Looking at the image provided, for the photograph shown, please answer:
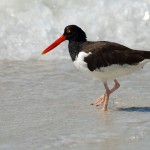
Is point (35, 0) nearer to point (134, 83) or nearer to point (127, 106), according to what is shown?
point (134, 83)

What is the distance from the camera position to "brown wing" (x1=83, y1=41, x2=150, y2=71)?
693cm

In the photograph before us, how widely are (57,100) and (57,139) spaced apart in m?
1.59

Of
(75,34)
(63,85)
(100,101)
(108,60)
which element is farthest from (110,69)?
(63,85)

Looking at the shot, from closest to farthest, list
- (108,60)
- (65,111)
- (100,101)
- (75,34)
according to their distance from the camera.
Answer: (65,111), (108,60), (100,101), (75,34)

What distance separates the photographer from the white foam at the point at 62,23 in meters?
10.1

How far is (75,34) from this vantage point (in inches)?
297

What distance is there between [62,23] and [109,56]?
4.07 m

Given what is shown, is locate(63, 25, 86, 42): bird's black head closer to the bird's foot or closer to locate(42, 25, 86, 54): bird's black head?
locate(42, 25, 86, 54): bird's black head

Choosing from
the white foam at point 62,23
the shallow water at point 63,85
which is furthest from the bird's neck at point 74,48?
the white foam at point 62,23

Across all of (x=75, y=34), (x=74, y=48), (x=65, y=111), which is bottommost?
(x=65, y=111)

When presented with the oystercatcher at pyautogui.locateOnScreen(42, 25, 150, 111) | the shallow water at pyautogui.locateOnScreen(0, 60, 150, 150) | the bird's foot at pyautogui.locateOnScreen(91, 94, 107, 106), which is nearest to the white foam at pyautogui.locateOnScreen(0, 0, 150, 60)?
the shallow water at pyautogui.locateOnScreen(0, 60, 150, 150)

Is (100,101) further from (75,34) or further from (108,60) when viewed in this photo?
(75,34)

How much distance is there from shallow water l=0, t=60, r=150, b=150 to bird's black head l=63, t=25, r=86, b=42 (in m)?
0.67

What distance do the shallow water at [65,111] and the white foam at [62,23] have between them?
85 cm
